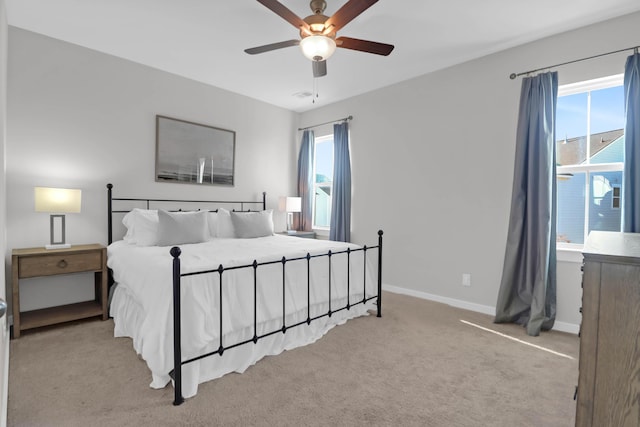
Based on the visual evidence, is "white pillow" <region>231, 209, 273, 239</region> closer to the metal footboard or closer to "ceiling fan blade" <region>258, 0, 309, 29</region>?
the metal footboard

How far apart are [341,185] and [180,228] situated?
7.46ft

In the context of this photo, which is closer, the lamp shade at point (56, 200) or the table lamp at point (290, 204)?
the lamp shade at point (56, 200)

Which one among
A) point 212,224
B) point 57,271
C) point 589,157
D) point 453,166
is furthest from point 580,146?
point 57,271

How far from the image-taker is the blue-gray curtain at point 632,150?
97.1 inches

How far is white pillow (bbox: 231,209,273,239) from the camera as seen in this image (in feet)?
12.2

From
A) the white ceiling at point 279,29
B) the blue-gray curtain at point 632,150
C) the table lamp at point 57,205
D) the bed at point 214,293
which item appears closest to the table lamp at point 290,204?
the bed at point 214,293

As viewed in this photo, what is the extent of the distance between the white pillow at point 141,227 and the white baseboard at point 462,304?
Answer: 280 cm

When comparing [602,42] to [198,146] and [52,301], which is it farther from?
[52,301]

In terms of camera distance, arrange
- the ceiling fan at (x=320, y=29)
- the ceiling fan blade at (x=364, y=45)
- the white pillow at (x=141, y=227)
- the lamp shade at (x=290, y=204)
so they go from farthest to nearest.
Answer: the lamp shade at (x=290, y=204), the white pillow at (x=141, y=227), the ceiling fan blade at (x=364, y=45), the ceiling fan at (x=320, y=29)

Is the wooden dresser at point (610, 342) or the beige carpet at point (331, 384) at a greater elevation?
the wooden dresser at point (610, 342)

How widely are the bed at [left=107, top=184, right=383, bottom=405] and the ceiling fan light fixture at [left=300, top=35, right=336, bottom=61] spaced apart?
150 centimetres

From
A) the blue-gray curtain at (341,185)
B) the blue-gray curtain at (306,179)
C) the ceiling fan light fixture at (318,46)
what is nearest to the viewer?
the ceiling fan light fixture at (318,46)

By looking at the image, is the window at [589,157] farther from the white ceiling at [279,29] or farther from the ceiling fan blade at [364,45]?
the ceiling fan blade at [364,45]

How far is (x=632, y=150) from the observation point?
2490 millimetres
